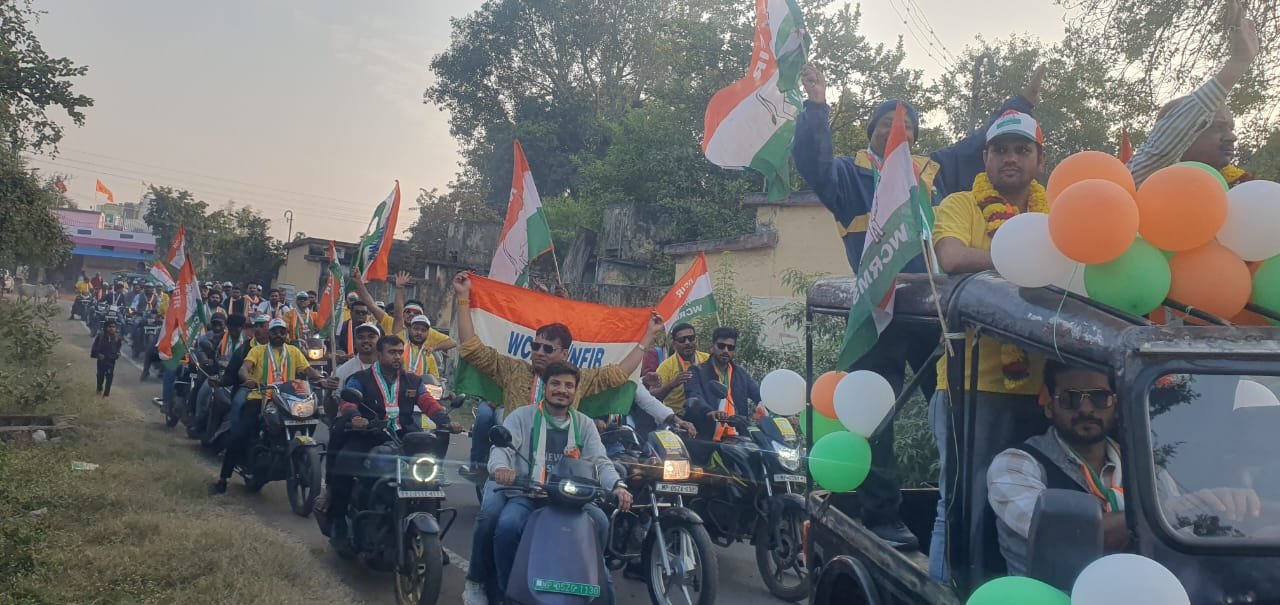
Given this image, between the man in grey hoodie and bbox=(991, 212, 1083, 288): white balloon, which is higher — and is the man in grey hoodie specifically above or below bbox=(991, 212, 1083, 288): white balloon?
below

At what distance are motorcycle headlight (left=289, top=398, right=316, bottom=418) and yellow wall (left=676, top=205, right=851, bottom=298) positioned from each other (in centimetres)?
712

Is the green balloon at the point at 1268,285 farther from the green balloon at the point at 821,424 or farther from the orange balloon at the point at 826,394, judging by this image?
the green balloon at the point at 821,424

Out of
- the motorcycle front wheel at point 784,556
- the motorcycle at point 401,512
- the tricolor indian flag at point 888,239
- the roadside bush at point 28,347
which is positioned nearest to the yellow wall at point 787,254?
the motorcycle front wheel at point 784,556

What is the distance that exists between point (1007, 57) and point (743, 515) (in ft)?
67.5

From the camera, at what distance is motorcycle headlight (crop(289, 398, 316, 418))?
8.26 meters

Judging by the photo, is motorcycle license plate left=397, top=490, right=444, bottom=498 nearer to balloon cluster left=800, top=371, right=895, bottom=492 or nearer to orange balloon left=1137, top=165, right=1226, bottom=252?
balloon cluster left=800, top=371, right=895, bottom=492

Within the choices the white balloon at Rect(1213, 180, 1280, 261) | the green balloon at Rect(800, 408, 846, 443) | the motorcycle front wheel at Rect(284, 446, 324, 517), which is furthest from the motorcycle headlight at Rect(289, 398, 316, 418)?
the white balloon at Rect(1213, 180, 1280, 261)

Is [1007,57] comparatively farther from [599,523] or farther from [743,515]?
[599,523]

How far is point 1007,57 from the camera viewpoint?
23766mm

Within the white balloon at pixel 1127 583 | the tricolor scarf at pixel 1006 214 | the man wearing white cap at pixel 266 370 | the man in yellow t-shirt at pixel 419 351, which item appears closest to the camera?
the white balloon at pixel 1127 583

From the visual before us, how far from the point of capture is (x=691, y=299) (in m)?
8.99

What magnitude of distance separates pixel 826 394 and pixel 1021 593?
→ 1.92m

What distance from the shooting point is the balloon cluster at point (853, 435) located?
140 inches

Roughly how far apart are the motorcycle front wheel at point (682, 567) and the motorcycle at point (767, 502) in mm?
1078
